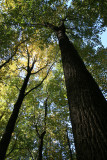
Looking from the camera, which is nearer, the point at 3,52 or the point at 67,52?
the point at 67,52

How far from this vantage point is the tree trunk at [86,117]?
1327mm

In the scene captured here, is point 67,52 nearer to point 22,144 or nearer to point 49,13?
point 49,13

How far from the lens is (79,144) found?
1.50 meters

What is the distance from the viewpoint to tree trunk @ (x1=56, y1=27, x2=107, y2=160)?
133 cm

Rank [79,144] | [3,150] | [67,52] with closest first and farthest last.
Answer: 1. [79,144]
2. [67,52]
3. [3,150]

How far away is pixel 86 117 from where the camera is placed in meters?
1.69

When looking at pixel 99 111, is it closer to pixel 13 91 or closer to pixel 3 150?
pixel 3 150

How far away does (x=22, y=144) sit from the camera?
12.5 m

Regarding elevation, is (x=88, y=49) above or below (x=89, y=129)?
above

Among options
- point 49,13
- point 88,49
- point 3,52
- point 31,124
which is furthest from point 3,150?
point 88,49

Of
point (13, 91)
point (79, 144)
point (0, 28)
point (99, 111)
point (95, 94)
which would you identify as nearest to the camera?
point (79, 144)

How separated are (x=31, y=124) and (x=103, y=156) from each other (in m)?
13.4

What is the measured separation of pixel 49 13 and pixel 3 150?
30.9 ft

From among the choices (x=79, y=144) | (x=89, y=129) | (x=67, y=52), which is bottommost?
(x=79, y=144)
